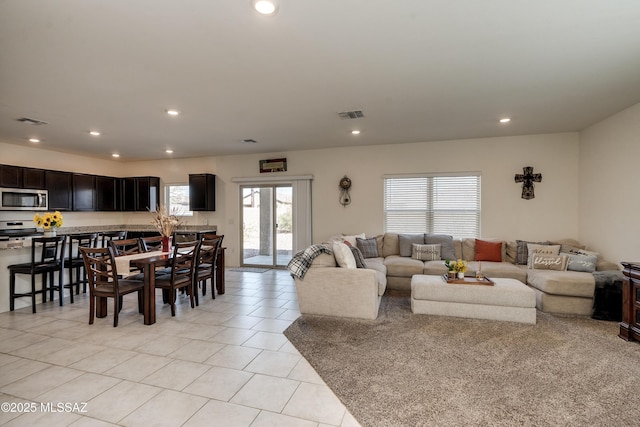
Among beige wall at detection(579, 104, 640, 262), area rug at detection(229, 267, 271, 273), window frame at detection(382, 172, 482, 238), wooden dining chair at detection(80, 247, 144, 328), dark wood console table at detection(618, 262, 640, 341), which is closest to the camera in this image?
dark wood console table at detection(618, 262, 640, 341)

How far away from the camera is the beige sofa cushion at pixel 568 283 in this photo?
12.7ft

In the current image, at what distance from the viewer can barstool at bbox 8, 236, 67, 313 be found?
416 centimetres

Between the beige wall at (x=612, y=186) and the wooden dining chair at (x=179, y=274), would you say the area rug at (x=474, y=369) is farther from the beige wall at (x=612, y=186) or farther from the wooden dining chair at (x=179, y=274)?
the wooden dining chair at (x=179, y=274)

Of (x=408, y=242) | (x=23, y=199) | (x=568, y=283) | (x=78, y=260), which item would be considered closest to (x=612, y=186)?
(x=568, y=283)

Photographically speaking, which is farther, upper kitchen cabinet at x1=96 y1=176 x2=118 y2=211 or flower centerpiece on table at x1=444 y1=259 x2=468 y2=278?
upper kitchen cabinet at x1=96 y1=176 x2=118 y2=211

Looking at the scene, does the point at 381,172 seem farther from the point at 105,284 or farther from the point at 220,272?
the point at 105,284

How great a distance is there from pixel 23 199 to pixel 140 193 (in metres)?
2.26

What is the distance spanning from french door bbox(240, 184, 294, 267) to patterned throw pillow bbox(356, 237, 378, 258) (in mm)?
1953

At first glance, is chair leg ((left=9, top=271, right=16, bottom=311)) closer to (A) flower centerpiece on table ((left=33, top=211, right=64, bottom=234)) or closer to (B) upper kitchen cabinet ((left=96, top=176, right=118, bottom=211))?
(A) flower centerpiece on table ((left=33, top=211, right=64, bottom=234))

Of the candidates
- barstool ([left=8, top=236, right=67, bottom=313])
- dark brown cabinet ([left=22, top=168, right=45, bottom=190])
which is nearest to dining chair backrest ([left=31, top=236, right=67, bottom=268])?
barstool ([left=8, top=236, right=67, bottom=313])

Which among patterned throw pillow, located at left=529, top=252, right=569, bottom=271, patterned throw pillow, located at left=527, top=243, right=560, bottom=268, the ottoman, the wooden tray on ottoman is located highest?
patterned throw pillow, located at left=527, top=243, right=560, bottom=268

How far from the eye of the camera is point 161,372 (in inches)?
103

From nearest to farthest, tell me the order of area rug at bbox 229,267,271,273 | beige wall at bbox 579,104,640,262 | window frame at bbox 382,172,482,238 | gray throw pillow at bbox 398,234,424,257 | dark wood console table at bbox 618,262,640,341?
dark wood console table at bbox 618,262,640,341 → beige wall at bbox 579,104,640,262 → gray throw pillow at bbox 398,234,424,257 → window frame at bbox 382,172,482,238 → area rug at bbox 229,267,271,273

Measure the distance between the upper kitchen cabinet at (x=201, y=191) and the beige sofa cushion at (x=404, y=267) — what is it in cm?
457
